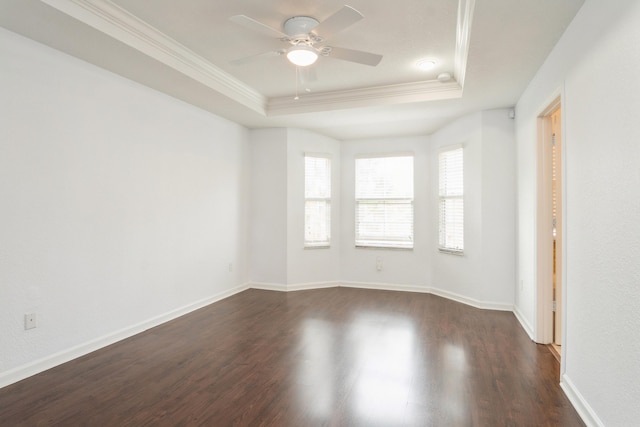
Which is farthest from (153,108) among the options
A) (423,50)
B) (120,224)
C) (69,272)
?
(423,50)

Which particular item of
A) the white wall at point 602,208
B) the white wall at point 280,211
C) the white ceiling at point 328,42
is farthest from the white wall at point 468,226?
the white wall at point 602,208

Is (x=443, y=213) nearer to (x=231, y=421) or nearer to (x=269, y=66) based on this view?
(x=269, y=66)

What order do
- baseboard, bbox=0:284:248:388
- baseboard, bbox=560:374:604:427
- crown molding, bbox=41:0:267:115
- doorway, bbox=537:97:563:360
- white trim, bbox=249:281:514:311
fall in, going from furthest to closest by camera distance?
white trim, bbox=249:281:514:311 → doorway, bbox=537:97:563:360 → baseboard, bbox=0:284:248:388 → crown molding, bbox=41:0:267:115 → baseboard, bbox=560:374:604:427

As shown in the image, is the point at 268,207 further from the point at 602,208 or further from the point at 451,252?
the point at 602,208

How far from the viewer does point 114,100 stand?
339 centimetres

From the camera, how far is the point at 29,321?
2711 mm

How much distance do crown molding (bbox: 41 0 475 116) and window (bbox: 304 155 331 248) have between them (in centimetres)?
125

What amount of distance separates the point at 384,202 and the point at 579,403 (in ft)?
12.9

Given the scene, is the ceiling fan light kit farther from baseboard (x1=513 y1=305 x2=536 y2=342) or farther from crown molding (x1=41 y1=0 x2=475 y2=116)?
baseboard (x1=513 y1=305 x2=536 y2=342)

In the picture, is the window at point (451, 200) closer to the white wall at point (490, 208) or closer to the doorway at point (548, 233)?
the white wall at point (490, 208)

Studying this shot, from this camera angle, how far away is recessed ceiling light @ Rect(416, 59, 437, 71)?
3555 millimetres

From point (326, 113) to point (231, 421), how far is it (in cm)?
365

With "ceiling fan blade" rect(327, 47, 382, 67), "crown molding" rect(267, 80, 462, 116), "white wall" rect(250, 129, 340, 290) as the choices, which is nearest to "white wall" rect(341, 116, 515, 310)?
"crown molding" rect(267, 80, 462, 116)

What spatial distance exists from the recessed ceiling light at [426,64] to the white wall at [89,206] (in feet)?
9.05
